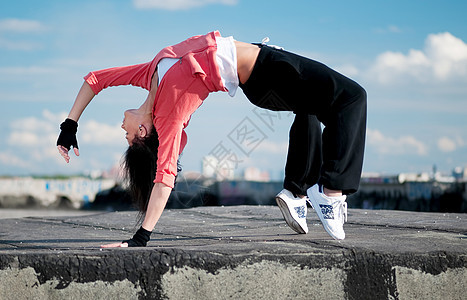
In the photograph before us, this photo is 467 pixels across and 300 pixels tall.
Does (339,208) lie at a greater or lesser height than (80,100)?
lesser

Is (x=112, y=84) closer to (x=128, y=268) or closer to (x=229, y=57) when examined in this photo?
(x=229, y=57)

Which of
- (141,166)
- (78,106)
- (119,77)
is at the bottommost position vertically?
(141,166)

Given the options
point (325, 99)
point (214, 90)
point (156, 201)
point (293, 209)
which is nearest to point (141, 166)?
point (156, 201)

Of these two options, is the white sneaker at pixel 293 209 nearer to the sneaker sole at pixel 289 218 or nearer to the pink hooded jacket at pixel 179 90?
the sneaker sole at pixel 289 218

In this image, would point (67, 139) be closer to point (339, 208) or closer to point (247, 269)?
point (247, 269)

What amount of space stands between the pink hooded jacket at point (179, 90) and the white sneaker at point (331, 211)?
2.48 ft

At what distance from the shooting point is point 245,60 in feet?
8.87

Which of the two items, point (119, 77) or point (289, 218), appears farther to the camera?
point (289, 218)

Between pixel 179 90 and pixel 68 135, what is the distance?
67 centimetres

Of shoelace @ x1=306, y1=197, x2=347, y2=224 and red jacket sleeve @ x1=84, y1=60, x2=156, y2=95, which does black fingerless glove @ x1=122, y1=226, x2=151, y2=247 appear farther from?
shoelace @ x1=306, y1=197, x2=347, y2=224

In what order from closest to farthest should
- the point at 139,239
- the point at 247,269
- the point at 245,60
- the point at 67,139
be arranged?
the point at 247,269 → the point at 139,239 → the point at 245,60 → the point at 67,139

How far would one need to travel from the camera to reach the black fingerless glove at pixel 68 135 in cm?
283

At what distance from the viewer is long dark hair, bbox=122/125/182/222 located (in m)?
2.82

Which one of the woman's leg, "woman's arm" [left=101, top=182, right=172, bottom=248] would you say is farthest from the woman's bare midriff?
"woman's arm" [left=101, top=182, right=172, bottom=248]
